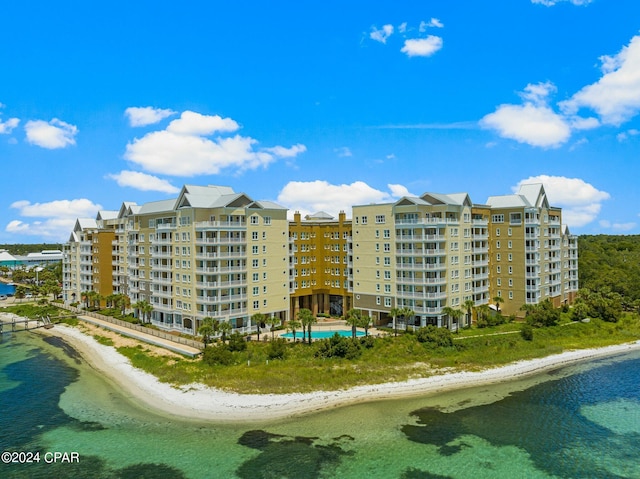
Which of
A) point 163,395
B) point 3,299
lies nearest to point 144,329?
point 163,395

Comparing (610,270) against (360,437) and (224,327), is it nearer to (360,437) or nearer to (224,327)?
(360,437)

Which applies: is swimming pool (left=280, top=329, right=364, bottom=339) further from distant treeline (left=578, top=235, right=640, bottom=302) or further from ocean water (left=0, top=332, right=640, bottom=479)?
distant treeline (left=578, top=235, right=640, bottom=302)

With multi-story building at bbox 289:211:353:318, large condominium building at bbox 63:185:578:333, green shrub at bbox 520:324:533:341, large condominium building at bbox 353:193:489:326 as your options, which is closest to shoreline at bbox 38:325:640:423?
green shrub at bbox 520:324:533:341

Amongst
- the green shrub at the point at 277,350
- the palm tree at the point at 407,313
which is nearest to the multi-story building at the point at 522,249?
the palm tree at the point at 407,313

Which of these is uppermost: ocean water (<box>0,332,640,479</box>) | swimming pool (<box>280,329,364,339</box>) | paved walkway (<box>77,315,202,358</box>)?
paved walkway (<box>77,315,202,358</box>)

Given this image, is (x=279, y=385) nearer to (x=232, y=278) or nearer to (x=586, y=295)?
(x=232, y=278)
